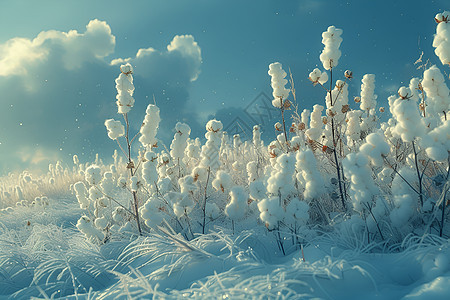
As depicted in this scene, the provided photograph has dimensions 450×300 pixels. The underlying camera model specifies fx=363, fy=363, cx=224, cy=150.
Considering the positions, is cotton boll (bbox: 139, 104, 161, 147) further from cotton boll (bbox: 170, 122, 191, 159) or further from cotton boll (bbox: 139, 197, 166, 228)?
cotton boll (bbox: 139, 197, 166, 228)

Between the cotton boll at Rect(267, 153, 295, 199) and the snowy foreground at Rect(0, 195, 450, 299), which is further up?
the cotton boll at Rect(267, 153, 295, 199)

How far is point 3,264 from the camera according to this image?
2533 mm

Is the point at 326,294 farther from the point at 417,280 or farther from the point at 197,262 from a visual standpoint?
the point at 197,262

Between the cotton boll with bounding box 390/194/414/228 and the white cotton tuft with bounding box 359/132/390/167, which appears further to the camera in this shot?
the cotton boll with bounding box 390/194/414/228

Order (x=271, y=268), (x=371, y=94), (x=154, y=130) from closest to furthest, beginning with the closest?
1. (x=271, y=268)
2. (x=154, y=130)
3. (x=371, y=94)

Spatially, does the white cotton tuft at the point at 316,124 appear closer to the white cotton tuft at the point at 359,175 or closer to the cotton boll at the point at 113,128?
the white cotton tuft at the point at 359,175

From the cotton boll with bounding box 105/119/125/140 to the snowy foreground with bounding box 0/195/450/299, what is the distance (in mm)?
830

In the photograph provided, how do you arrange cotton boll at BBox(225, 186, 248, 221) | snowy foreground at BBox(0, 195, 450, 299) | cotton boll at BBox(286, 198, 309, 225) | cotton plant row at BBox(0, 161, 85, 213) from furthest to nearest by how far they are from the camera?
cotton plant row at BBox(0, 161, 85, 213) → cotton boll at BBox(225, 186, 248, 221) → cotton boll at BBox(286, 198, 309, 225) → snowy foreground at BBox(0, 195, 450, 299)

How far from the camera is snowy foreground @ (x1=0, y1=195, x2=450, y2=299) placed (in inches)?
55.5

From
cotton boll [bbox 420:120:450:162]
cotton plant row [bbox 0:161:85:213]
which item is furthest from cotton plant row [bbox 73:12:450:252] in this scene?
cotton plant row [bbox 0:161:85:213]

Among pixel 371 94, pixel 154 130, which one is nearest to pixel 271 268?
pixel 154 130

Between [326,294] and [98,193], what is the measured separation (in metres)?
2.27

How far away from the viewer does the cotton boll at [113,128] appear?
9.16ft

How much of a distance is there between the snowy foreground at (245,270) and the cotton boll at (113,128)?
83 cm
